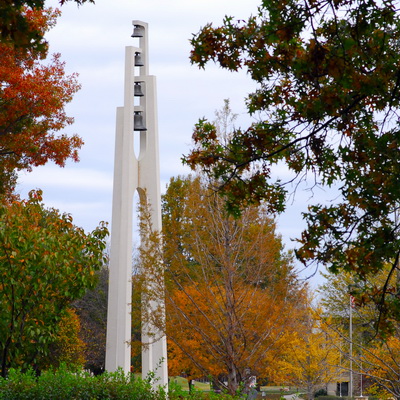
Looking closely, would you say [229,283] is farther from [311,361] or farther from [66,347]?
[311,361]

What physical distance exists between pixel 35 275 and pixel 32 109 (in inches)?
193

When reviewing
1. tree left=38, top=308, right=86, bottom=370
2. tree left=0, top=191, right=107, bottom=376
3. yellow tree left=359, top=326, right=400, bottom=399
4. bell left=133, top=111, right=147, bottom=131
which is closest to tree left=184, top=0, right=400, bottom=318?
yellow tree left=359, top=326, right=400, bottom=399

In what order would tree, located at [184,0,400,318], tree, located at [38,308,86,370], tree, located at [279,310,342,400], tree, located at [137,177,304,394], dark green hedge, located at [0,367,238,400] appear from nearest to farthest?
tree, located at [184,0,400,318]
dark green hedge, located at [0,367,238,400]
tree, located at [137,177,304,394]
tree, located at [38,308,86,370]
tree, located at [279,310,342,400]

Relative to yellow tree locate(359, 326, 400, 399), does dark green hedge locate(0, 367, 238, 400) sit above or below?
below

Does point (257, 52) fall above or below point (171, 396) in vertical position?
above

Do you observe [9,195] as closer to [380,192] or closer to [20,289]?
[20,289]

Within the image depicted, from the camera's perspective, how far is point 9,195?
18891 millimetres

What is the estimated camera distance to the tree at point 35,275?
41.3 ft

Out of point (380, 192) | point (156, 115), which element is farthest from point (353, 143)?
point (156, 115)

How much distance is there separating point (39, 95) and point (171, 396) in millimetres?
9390

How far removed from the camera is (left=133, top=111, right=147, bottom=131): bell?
17.0m

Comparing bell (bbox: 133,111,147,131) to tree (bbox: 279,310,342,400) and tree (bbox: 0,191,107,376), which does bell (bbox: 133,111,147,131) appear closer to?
tree (bbox: 0,191,107,376)

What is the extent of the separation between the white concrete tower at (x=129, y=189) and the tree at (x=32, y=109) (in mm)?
1413

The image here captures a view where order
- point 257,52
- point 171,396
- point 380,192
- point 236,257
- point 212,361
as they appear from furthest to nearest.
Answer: point 212,361
point 236,257
point 171,396
point 257,52
point 380,192
